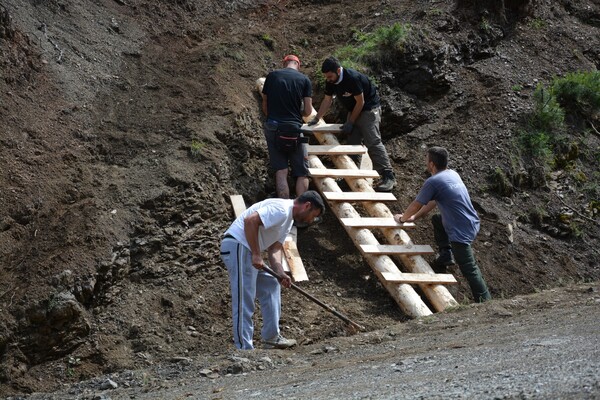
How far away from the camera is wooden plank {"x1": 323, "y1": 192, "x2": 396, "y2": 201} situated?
9.74 meters

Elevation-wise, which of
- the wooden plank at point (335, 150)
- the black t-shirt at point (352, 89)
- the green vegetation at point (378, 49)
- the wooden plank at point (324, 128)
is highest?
the green vegetation at point (378, 49)

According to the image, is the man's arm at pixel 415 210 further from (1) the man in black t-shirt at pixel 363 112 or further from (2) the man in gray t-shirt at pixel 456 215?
(1) the man in black t-shirt at pixel 363 112

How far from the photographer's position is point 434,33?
12.5 meters

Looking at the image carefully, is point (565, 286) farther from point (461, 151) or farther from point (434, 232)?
point (461, 151)

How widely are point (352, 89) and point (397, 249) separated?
2111mm

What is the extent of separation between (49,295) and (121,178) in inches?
71.0

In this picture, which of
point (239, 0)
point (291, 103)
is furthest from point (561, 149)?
point (239, 0)

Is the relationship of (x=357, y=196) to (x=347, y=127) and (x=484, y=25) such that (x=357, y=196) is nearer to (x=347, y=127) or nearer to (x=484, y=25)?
(x=347, y=127)

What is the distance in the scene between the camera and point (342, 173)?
10.1m

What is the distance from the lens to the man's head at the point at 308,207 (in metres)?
7.34

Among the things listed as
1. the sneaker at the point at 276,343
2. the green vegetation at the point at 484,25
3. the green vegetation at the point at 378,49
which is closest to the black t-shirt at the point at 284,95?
the green vegetation at the point at 378,49

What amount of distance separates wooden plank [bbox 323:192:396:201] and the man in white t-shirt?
2.14 m

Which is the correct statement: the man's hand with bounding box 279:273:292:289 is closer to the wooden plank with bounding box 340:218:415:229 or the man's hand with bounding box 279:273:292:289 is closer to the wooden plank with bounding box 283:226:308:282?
the wooden plank with bounding box 283:226:308:282

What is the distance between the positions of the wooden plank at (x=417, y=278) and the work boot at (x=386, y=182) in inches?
59.7
